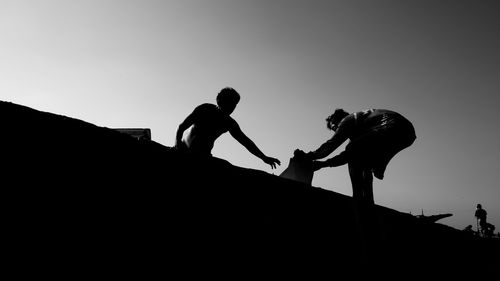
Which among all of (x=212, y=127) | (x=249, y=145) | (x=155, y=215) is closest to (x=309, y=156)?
(x=249, y=145)

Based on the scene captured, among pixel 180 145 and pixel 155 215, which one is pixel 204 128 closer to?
pixel 180 145

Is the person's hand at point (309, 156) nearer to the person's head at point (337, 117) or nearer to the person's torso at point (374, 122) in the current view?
the person's torso at point (374, 122)

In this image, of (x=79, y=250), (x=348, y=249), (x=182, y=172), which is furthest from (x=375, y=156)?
(x=79, y=250)

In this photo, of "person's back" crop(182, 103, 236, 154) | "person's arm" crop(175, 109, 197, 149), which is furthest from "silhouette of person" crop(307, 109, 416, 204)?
"person's arm" crop(175, 109, 197, 149)

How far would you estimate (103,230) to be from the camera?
56.7 inches

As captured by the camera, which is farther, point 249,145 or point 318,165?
point 249,145

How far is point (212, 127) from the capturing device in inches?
164

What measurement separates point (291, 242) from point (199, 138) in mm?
2290

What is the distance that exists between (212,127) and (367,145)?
6.81 ft

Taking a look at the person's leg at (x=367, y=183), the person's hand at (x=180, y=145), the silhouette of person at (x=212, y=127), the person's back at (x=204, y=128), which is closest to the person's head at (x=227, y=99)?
the silhouette of person at (x=212, y=127)

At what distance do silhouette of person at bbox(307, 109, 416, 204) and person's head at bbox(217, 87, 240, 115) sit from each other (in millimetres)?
1434

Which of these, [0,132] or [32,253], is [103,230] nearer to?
[32,253]

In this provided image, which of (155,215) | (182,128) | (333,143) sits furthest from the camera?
(182,128)

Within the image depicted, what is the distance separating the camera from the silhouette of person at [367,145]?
350 centimetres
